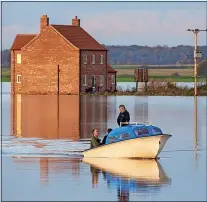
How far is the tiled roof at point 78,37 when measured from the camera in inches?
4242

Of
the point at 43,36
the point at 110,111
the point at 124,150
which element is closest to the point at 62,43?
the point at 43,36

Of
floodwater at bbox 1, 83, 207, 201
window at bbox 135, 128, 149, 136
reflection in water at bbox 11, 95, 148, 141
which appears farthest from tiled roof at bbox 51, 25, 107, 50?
window at bbox 135, 128, 149, 136

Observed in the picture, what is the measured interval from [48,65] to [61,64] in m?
2.29

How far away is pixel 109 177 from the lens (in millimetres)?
28719

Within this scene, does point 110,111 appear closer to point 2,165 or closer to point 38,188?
point 2,165

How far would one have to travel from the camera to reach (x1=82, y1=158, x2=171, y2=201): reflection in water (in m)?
26.1

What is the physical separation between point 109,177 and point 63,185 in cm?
255

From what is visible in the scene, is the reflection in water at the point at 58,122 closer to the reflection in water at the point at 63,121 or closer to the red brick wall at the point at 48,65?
the reflection in water at the point at 63,121

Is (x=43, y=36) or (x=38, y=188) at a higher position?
(x=43, y=36)

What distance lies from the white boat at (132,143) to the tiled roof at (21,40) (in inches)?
3278

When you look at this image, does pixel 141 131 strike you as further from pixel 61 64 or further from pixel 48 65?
pixel 48 65

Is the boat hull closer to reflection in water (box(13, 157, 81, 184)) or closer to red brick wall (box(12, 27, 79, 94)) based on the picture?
reflection in water (box(13, 157, 81, 184))

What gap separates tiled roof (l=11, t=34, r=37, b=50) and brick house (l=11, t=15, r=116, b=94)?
216 cm

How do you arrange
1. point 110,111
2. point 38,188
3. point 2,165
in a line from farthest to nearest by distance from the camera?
1. point 110,111
2. point 2,165
3. point 38,188
